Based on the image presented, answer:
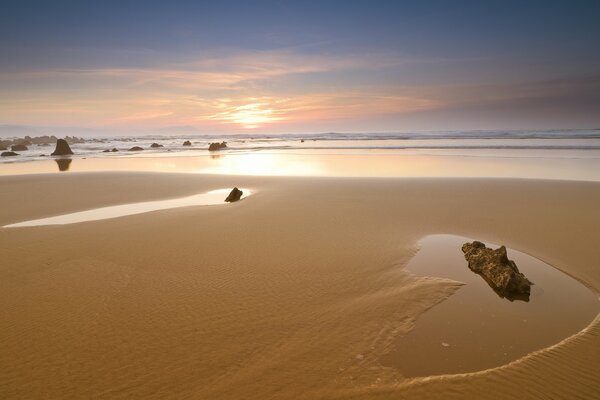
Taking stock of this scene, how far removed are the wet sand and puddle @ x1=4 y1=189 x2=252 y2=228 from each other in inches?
37.2

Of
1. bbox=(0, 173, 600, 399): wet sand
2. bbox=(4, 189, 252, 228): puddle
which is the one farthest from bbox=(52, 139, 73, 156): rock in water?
bbox=(4, 189, 252, 228): puddle

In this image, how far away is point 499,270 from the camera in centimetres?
666

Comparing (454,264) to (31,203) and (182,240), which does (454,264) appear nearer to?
(182,240)

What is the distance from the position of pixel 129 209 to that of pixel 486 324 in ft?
44.6

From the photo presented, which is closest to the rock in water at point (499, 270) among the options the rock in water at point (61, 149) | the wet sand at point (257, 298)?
the wet sand at point (257, 298)

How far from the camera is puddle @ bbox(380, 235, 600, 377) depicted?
458 centimetres

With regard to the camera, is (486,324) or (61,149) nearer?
(486,324)

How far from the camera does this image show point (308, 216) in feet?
40.3

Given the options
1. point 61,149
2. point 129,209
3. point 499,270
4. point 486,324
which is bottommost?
point 129,209

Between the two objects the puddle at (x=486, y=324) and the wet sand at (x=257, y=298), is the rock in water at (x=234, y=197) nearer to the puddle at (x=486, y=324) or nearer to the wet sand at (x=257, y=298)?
the wet sand at (x=257, y=298)

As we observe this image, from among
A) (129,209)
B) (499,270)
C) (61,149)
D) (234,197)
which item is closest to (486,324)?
(499,270)

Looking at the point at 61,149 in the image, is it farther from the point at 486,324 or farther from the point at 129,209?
the point at 486,324

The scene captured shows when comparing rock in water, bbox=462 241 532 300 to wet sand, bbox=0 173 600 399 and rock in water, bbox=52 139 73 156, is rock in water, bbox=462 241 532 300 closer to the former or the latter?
wet sand, bbox=0 173 600 399

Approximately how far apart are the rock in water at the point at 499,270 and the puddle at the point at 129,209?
1078 centimetres
